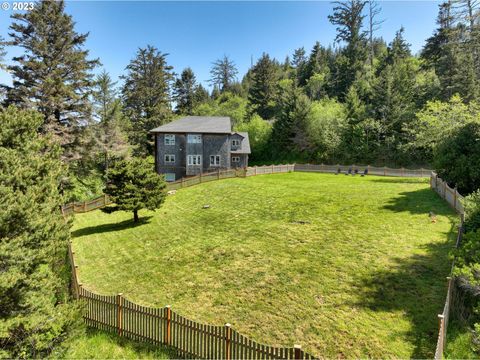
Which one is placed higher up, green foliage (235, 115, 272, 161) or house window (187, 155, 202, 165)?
green foliage (235, 115, 272, 161)

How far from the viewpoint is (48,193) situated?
11734 mm

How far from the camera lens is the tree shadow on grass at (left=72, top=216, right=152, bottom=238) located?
77.7ft

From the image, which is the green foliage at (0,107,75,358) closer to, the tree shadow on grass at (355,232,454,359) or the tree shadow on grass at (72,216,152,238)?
the tree shadow on grass at (355,232,454,359)

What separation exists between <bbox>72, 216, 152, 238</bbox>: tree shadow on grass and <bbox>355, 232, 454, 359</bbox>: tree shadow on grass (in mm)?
18345

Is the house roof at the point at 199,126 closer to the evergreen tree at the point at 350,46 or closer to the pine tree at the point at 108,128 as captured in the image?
the pine tree at the point at 108,128

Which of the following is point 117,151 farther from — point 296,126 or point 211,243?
point 296,126

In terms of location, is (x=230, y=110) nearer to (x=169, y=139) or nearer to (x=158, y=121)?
(x=158, y=121)

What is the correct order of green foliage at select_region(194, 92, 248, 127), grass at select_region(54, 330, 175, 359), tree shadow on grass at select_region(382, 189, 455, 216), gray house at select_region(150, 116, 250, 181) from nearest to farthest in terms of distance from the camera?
grass at select_region(54, 330, 175, 359) → tree shadow on grass at select_region(382, 189, 455, 216) → gray house at select_region(150, 116, 250, 181) → green foliage at select_region(194, 92, 248, 127)

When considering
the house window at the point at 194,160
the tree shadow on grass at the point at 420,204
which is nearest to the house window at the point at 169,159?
the house window at the point at 194,160

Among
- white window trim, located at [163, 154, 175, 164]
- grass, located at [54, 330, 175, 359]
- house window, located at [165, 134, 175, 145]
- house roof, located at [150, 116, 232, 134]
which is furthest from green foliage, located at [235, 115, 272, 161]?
grass, located at [54, 330, 175, 359]

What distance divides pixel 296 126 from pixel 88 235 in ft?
152

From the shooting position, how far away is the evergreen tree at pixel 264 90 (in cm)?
8100

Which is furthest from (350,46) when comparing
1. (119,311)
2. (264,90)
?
(119,311)

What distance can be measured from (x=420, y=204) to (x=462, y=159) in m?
4.52
